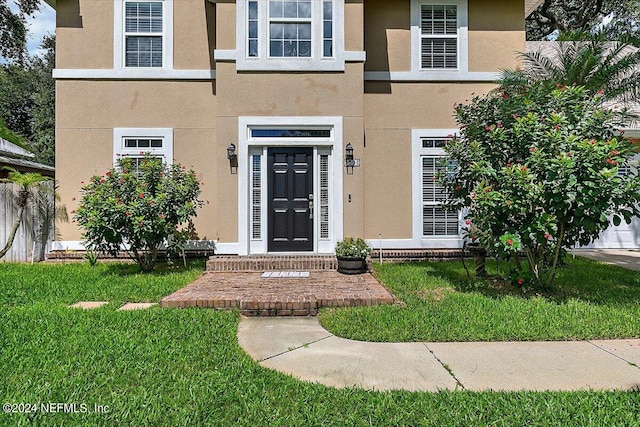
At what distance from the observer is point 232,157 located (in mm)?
8016

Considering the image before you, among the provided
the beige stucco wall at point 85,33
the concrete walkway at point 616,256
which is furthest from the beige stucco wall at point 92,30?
the concrete walkway at point 616,256

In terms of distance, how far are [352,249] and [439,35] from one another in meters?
5.53

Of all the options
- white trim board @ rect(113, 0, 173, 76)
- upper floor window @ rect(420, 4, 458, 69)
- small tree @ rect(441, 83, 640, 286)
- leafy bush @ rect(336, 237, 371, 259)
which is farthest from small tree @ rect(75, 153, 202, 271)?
upper floor window @ rect(420, 4, 458, 69)

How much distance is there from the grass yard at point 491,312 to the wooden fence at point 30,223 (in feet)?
24.6

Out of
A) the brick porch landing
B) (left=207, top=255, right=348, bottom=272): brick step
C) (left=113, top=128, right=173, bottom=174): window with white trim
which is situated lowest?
the brick porch landing

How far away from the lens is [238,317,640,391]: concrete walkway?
127 inches

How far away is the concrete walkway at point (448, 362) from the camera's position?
3.24 m

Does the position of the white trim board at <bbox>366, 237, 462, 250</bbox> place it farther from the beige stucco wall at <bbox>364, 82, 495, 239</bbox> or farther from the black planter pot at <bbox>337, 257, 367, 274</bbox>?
the black planter pot at <bbox>337, 257, 367, 274</bbox>

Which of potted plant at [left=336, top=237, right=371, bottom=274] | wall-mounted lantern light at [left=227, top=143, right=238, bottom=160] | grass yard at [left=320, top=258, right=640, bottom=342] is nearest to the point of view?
grass yard at [left=320, top=258, right=640, bottom=342]

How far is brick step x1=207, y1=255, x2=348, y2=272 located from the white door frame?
0.46 meters

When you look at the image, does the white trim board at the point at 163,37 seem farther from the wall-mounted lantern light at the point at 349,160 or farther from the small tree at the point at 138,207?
the wall-mounted lantern light at the point at 349,160

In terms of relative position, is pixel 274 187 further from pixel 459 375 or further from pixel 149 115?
pixel 459 375

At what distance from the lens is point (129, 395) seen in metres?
2.92

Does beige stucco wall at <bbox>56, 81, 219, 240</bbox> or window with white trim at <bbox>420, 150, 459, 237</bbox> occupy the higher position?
beige stucco wall at <bbox>56, 81, 219, 240</bbox>
